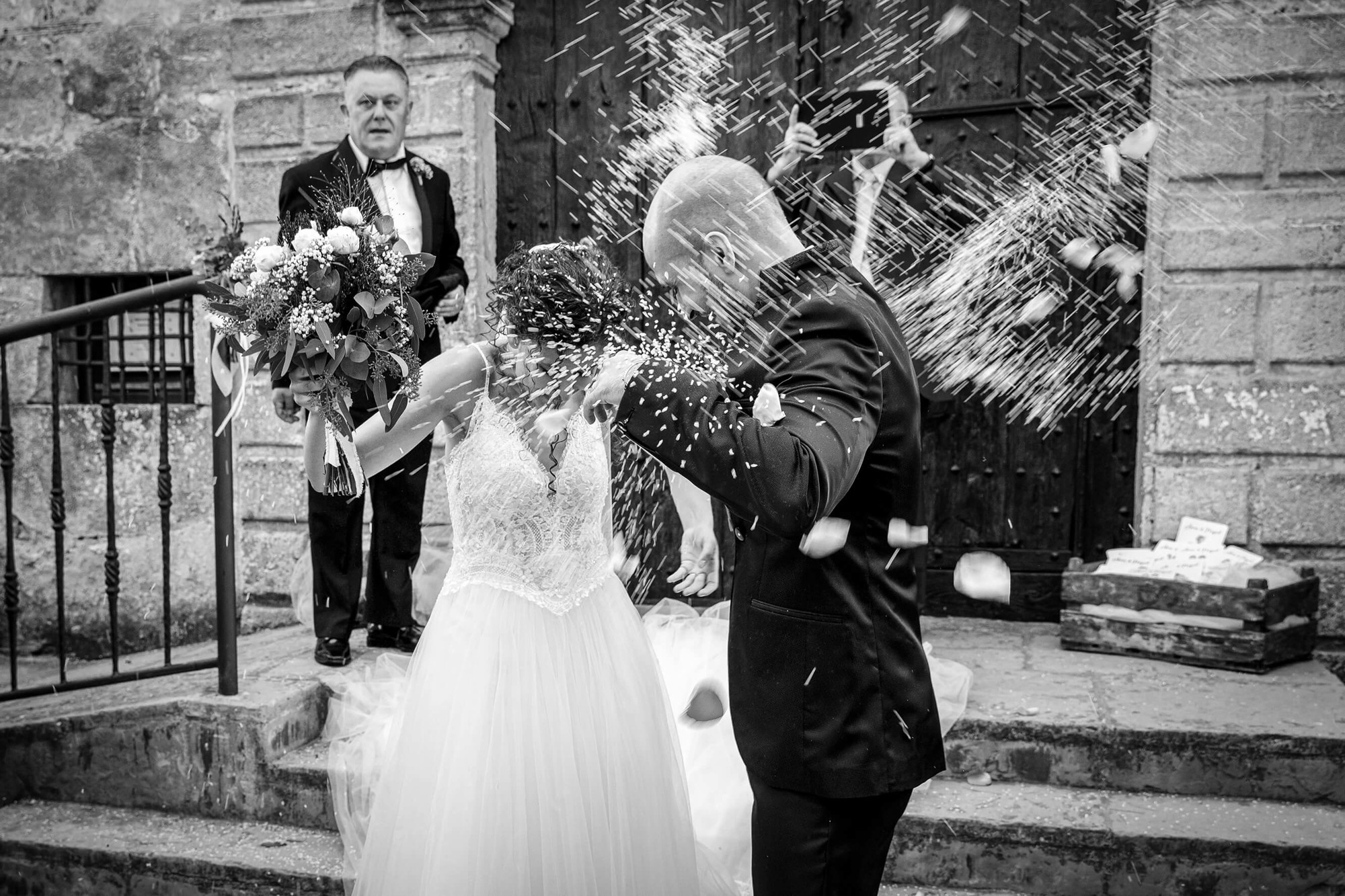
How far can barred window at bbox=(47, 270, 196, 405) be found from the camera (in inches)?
245

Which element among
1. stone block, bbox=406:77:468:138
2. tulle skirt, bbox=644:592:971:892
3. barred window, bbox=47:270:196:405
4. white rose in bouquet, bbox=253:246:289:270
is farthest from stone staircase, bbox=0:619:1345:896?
stone block, bbox=406:77:468:138

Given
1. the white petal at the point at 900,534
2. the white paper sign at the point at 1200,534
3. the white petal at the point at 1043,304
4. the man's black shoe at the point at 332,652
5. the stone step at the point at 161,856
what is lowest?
the stone step at the point at 161,856

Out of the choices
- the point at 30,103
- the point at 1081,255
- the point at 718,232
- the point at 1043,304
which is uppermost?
the point at 30,103

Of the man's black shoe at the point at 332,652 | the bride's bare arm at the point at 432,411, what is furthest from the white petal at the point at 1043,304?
the man's black shoe at the point at 332,652

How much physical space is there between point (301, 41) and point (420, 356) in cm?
244

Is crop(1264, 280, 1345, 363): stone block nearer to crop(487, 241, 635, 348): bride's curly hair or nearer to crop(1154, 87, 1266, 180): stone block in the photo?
crop(1154, 87, 1266, 180): stone block

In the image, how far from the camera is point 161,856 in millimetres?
3729

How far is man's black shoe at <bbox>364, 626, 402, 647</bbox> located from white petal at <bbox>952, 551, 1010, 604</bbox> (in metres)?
2.64

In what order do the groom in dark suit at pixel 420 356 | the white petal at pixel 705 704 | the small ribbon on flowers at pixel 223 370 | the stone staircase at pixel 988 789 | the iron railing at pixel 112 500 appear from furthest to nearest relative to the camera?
the groom in dark suit at pixel 420 356 < the iron railing at pixel 112 500 < the white petal at pixel 705 704 < the small ribbon on flowers at pixel 223 370 < the stone staircase at pixel 988 789

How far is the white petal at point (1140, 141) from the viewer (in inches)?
188

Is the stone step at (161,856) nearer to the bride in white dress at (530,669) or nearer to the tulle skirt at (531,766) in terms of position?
the tulle skirt at (531,766)

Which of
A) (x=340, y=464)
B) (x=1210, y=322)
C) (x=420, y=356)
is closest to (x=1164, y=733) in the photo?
(x=1210, y=322)

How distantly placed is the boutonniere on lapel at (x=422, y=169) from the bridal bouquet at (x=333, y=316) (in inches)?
79.5

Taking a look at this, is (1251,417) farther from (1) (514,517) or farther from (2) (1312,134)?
(1) (514,517)
